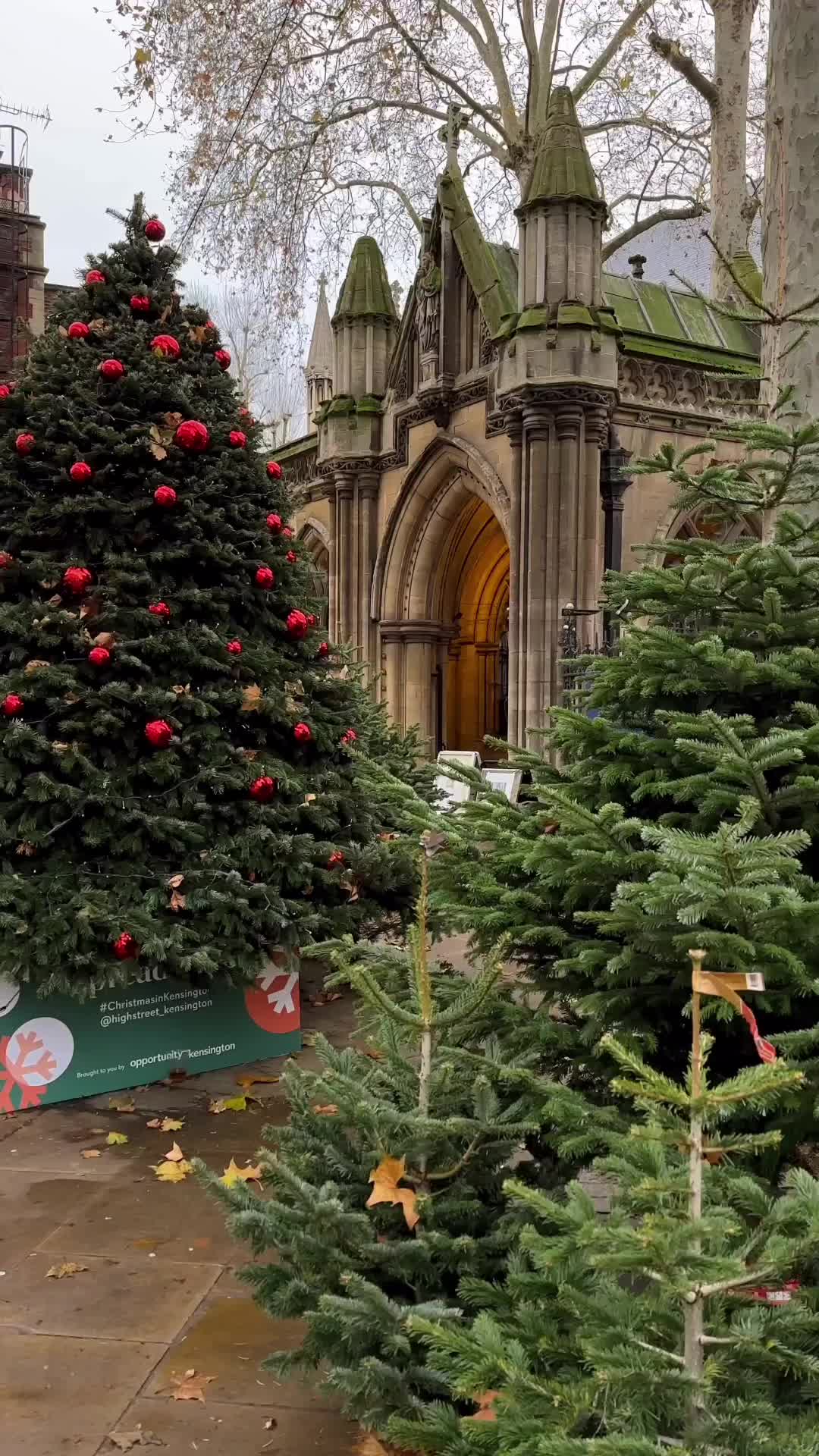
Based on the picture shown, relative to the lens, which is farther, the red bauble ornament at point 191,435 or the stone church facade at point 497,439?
the stone church facade at point 497,439

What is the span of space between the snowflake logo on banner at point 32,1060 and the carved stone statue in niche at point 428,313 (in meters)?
13.4

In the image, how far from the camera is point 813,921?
7.55 feet

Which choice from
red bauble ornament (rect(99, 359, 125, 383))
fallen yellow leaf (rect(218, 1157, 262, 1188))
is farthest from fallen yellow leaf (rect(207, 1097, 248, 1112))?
red bauble ornament (rect(99, 359, 125, 383))

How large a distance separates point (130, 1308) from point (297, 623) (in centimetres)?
302

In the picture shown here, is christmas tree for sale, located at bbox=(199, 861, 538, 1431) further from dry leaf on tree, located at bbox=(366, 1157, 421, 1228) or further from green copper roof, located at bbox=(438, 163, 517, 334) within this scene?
green copper roof, located at bbox=(438, 163, 517, 334)

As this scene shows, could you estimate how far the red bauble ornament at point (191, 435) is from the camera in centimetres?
479

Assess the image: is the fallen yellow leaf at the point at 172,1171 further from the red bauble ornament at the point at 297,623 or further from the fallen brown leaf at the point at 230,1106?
the red bauble ornament at the point at 297,623

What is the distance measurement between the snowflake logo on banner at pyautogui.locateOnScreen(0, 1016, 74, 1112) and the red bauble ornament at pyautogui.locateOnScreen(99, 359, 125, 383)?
2727mm

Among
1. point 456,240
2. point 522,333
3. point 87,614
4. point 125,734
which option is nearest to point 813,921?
point 125,734

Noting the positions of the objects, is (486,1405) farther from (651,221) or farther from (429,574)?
(651,221)

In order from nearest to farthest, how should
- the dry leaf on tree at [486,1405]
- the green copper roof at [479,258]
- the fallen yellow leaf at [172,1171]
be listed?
the dry leaf on tree at [486,1405] → the fallen yellow leaf at [172,1171] → the green copper roof at [479,258]

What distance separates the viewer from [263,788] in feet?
15.5

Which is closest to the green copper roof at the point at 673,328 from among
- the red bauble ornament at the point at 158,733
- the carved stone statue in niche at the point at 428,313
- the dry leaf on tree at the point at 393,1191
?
the carved stone statue in niche at the point at 428,313

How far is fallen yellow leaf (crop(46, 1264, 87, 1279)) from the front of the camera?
3129 millimetres
